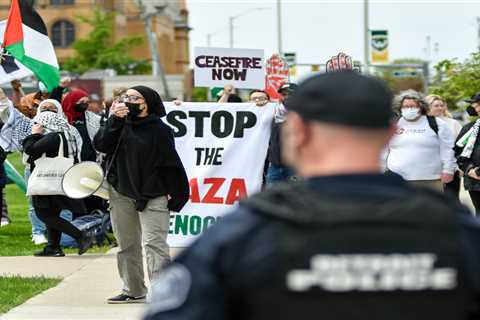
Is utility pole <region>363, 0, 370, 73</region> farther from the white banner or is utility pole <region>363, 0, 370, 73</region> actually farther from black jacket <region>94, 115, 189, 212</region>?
black jacket <region>94, 115, 189, 212</region>

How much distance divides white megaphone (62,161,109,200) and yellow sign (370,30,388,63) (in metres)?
40.1

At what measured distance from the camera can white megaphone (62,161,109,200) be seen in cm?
903

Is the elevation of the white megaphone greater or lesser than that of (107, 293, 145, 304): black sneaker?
greater

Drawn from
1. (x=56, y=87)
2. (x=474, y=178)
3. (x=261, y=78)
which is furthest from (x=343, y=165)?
(x=261, y=78)

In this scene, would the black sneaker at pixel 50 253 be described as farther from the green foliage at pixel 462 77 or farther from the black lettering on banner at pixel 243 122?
the green foliage at pixel 462 77

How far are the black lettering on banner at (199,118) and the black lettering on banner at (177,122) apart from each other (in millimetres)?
96

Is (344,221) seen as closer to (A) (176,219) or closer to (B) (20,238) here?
(A) (176,219)

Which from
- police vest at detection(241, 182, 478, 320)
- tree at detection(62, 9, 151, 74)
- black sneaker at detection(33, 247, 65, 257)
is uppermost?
police vest at detection(241, 182, 478, 320)

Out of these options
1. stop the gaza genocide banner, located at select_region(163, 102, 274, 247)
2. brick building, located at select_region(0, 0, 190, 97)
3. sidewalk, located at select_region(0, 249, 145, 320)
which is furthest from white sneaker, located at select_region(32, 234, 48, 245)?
brick building, located at select_region(0, 0, 190, 97)

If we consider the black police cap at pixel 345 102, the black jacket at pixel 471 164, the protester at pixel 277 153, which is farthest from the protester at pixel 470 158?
the black police cap at pixel 345 102

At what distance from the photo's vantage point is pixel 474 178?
11.4 m

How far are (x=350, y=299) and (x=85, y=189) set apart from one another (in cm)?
706

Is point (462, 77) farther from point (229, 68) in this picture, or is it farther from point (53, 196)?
point (53, 196)

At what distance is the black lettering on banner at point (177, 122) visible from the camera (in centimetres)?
1240
